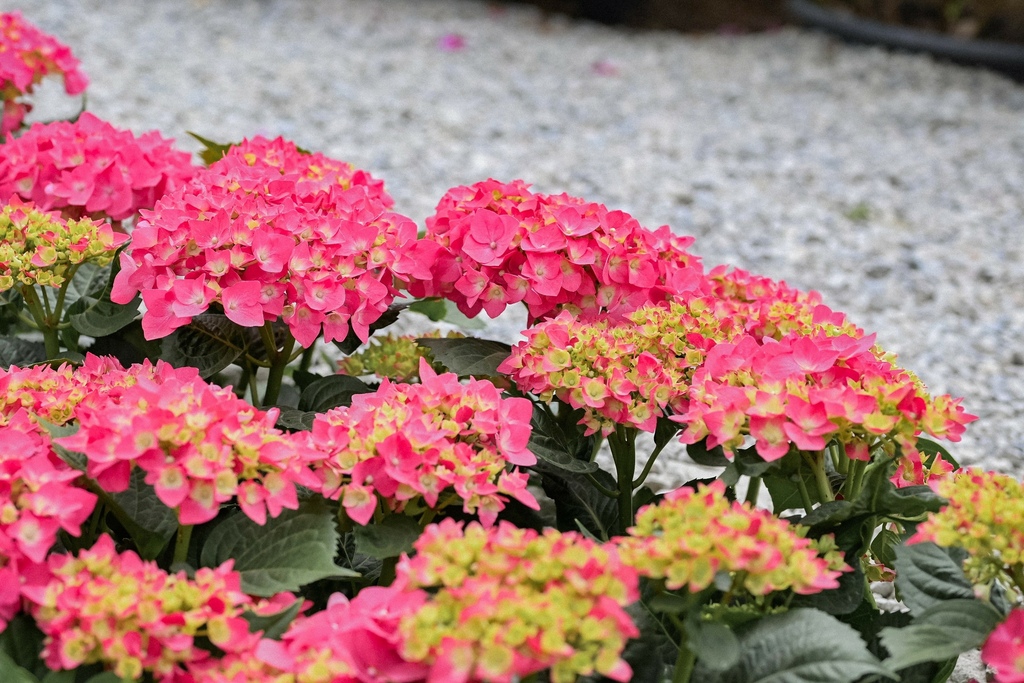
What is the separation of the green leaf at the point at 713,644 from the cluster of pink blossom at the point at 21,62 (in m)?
1.76

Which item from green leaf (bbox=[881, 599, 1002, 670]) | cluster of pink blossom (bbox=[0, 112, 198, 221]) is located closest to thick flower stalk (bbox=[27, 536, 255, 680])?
green leaf (bbox=[881, 599, 1002, 670])

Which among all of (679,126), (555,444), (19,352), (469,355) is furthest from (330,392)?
(679,126)

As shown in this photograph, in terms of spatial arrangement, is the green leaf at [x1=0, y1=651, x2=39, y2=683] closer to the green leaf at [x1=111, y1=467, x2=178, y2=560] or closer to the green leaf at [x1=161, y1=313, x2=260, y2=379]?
the green leaf at [x1=111, y1=467, x2=178, y2=560]

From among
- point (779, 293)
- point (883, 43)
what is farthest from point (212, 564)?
point (883, 43)

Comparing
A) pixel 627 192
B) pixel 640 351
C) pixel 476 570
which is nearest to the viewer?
pixel 476 570

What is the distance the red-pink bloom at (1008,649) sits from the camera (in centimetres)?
86

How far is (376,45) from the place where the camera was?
5512 millimetres

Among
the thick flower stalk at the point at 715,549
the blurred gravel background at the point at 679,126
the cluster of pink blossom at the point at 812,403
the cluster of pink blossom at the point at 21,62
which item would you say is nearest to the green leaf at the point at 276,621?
the thick flower stalk at the point at 715,549

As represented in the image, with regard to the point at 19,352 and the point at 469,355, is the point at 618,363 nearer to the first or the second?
the point at 469,355

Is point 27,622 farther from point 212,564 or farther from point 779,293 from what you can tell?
point 779,293

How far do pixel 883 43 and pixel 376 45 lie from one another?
2.77 m

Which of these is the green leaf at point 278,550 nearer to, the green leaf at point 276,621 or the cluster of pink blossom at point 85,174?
the green leaf at point 276,621

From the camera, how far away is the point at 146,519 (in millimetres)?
1077

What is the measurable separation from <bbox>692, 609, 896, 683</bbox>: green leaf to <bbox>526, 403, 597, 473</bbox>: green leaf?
309 millimetres
